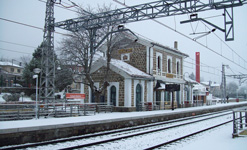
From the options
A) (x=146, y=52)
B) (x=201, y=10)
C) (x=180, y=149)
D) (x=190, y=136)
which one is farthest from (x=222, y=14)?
(x=146, y=52)

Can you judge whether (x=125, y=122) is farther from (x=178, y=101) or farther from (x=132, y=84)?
(x=178, y=101)

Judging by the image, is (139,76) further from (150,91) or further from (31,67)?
(31,67)

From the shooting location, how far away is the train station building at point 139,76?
24062 millimetres

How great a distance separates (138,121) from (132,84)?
7172 millimetres

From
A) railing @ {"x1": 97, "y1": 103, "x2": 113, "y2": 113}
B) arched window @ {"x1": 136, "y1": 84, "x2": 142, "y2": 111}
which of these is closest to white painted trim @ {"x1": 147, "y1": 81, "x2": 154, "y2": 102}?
arched window @ {"x1": 136, "y1": 84, "x2": 142, "y2": 111}

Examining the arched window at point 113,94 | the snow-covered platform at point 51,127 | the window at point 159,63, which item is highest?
the window at point 159,63

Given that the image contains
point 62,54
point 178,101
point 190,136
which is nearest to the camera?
point 190,136

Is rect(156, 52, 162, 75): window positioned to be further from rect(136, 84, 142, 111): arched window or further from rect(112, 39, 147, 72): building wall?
rect(136, 84, 142, 111): arched window

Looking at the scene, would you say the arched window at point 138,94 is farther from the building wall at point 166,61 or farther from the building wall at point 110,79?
the building wall at point 166,61

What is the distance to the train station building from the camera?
24062 mm

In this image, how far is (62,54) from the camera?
21344mm

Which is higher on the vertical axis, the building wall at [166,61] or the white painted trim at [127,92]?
the building wall at [166,61]

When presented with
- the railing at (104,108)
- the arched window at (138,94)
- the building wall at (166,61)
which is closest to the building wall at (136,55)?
the building wall at (166,61)

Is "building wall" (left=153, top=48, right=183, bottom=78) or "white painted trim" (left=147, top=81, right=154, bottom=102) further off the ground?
"building wall" (left=153, top=48, right=183, bottom=78)
